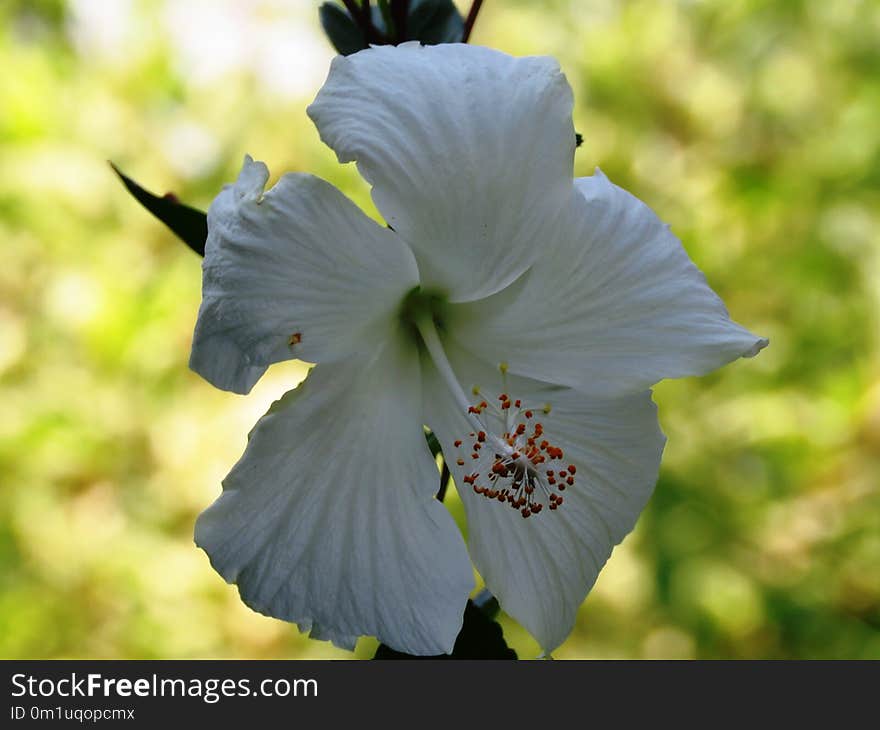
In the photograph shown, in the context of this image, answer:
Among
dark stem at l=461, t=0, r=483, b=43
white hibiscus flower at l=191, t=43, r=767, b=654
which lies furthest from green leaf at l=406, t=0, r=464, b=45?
white hibiscus flower at l=191, t=43, r=767, b=654

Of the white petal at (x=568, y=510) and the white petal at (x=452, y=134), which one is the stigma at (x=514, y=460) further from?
the white petal at (x=452, y=134)

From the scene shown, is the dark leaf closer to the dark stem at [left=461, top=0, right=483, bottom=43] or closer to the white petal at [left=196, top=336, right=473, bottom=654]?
the white petal at [left=196, top=336, right=473, bottom=654]

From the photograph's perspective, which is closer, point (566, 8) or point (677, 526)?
point (677, 526)

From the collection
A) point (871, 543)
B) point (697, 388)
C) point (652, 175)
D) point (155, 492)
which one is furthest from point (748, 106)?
point (155, 492)

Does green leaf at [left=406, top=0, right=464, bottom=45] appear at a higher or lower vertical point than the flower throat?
higher

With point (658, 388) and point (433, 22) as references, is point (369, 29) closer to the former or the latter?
point (433, 22)

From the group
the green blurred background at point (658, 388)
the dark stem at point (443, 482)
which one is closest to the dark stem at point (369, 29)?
the dark stem at point (443, 482)

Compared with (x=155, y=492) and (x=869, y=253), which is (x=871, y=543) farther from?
(x=155, y=492)
